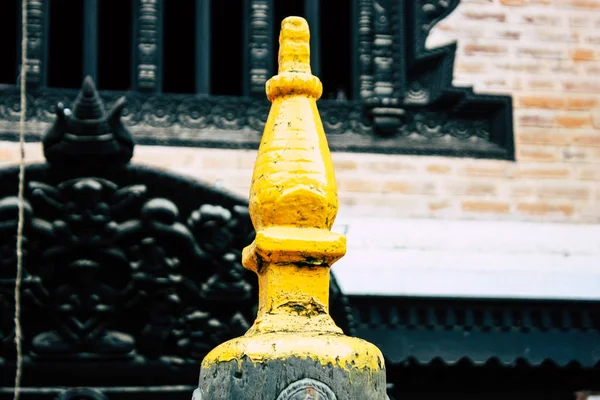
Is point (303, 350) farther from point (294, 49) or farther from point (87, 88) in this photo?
point (87, 88)

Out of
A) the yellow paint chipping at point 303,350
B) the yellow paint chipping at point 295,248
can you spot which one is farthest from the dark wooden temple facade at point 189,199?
the yellow paint chipping at point 303,350

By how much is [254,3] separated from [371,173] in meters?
1.58

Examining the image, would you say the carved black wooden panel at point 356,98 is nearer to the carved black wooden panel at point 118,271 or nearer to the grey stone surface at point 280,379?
the carved black wooden panel at point 118,271

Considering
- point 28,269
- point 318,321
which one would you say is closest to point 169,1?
point 28,269

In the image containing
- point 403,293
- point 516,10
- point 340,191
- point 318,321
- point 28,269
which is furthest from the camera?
point 516,10

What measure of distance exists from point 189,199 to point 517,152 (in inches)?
114

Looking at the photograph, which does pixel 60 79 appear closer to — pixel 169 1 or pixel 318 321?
pixel 169 1

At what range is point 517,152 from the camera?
25.9ft

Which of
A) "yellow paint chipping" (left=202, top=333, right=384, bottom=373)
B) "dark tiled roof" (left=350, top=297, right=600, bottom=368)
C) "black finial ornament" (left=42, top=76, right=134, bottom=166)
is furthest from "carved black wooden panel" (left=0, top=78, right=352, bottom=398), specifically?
"yellow paint chipping" (left=202, top=333, right=384, bottom=373)

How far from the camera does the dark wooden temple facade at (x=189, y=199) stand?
622cm

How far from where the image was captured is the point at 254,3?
7734mm

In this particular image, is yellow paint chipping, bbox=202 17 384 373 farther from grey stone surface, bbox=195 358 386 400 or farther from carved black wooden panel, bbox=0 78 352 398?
carved black wooden panel, bbox=0 78 352 398

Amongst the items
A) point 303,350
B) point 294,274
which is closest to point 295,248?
point 294,274

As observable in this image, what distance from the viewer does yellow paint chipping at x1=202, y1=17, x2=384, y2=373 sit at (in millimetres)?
2328
